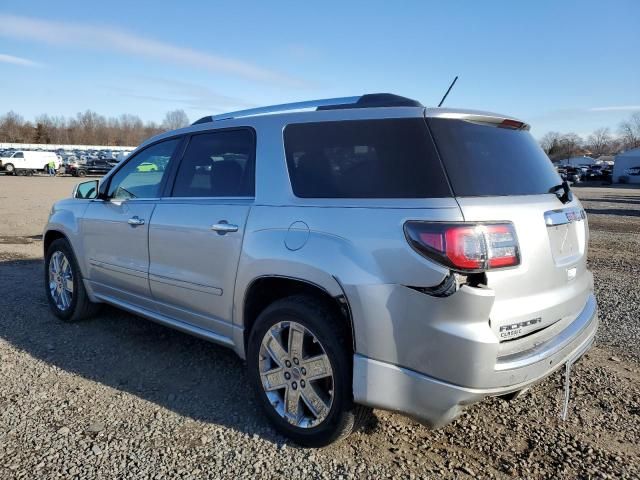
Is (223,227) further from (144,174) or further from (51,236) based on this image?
(51,236)

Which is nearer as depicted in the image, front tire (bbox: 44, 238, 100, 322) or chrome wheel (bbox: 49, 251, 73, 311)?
front tire (bbox: 44, 238, 100, 322)

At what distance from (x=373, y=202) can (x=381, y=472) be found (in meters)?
1.42

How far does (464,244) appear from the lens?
2.31 meters

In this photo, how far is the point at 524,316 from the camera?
A: 8.04 feet

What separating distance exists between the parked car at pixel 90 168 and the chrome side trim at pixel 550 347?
46019 mm

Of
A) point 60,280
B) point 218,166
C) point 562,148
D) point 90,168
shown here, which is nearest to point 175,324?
point 218,166

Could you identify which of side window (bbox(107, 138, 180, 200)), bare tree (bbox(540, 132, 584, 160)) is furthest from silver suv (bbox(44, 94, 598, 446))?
bare tree (bbox(540, 132, 584, 160))

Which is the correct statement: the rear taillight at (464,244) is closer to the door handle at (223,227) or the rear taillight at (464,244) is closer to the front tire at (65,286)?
the door handle at (223,227)

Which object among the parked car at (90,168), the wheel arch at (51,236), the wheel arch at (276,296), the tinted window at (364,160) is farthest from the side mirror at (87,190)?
the parked car at (90,168)

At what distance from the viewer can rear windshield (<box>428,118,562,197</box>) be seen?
8.25 feet

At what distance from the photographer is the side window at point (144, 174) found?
13.3 ft

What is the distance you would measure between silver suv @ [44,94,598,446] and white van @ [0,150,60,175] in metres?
46.3

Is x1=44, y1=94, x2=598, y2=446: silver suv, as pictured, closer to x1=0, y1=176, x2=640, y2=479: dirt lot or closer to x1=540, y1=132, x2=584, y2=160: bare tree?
x1=0, y1=176, x2=640, y2=479: dirt lot

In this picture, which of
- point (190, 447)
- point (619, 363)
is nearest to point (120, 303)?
point (190, 447)
